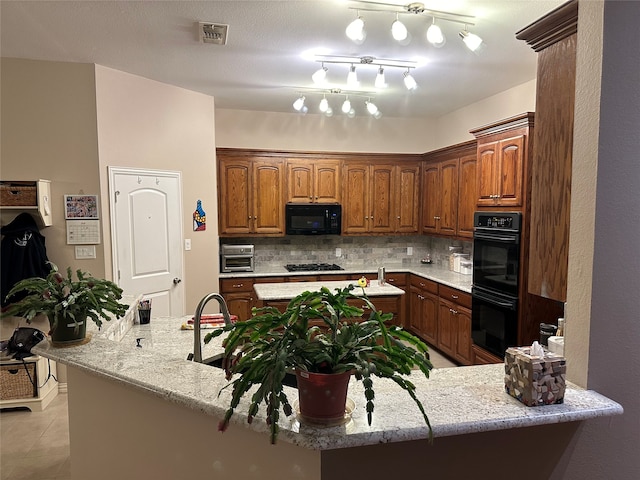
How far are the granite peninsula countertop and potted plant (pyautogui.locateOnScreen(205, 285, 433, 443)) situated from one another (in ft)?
11.4

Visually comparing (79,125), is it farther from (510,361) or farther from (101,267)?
(510,361)

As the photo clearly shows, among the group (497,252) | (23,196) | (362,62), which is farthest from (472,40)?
(23,196)

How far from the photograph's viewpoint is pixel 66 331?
1.74 metres

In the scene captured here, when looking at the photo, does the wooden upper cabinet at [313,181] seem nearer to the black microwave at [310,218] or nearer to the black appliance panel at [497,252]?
the black microwave at [310,218]

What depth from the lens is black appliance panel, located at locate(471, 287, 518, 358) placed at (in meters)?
3.44

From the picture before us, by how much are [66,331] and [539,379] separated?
1.73 m

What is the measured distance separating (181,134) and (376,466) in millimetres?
3904

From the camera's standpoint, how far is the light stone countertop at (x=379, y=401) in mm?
1058

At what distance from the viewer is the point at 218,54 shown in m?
3.33

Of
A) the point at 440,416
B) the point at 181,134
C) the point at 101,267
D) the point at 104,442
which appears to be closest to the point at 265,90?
the point at 181,134

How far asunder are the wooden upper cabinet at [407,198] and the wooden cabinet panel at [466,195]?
0.92 metres

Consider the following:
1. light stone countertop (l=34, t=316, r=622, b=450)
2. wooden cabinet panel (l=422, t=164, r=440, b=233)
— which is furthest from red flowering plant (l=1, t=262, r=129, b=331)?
wooden cabinet panel (l=422, t=164, r=440, b=233)

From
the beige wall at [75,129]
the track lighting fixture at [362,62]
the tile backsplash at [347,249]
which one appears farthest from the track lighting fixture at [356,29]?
the tile backsplash at [347,249]

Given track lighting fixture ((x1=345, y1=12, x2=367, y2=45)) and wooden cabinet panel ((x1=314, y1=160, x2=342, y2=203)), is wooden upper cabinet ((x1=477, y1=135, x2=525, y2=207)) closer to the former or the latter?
track lighting fixture ((x1=345, y1=12, x2=367, y2=45))
